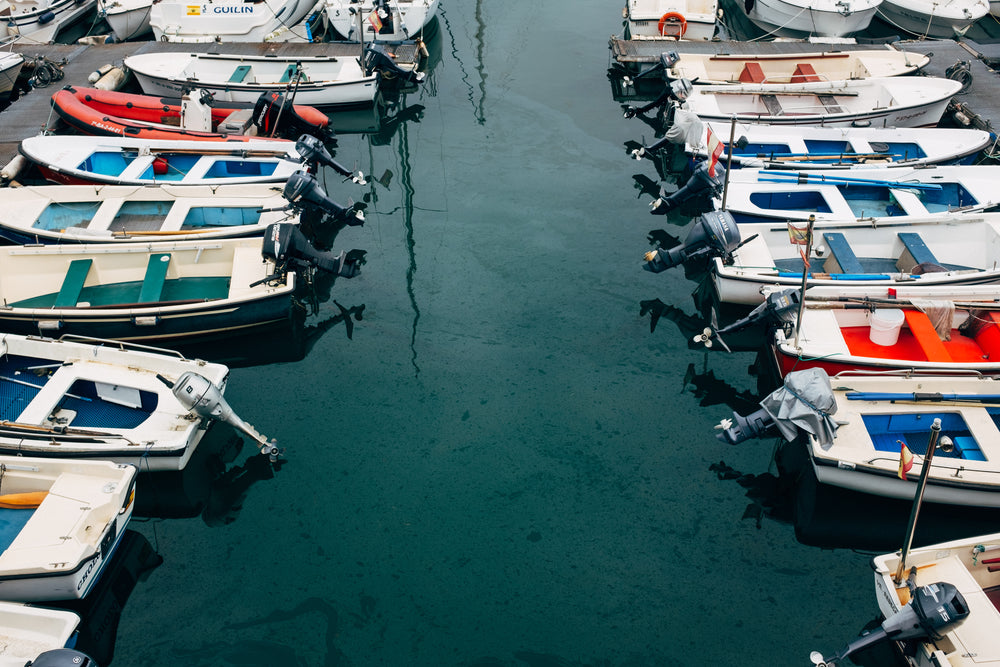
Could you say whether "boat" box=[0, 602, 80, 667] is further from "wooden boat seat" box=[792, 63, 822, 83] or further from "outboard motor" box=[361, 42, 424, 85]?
"wooden boat seat" box=[792, 63, 822, 83]

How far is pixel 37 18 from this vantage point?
94.2ft

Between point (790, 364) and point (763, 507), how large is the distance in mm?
2665

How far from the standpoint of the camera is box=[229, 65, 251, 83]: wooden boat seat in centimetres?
2456

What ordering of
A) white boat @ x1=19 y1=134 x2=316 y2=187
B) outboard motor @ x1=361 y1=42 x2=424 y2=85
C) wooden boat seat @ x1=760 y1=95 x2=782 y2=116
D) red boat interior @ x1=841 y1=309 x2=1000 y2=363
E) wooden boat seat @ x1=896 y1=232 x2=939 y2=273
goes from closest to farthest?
red boat interior @ x1=841 y1=309 x2=1000 y2=363 → wooden boat seat @ x1=896 y1=232 x2=939 y2=273 → white boat @ x1=19 y1=134 x2=316 y2=187 → wooden boat seat @ x1=760 y1=95 x2=782 y2=116 → outboard motor @ x1=361 y1=42 x2=424 y2=85

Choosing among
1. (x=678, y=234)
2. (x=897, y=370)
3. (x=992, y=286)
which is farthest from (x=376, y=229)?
(x=992, y=286)

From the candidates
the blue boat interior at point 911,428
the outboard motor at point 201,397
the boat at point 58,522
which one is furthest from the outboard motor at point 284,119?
the blue boat interior at point 911,428

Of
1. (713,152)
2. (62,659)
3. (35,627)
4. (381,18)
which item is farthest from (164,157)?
(62,659)

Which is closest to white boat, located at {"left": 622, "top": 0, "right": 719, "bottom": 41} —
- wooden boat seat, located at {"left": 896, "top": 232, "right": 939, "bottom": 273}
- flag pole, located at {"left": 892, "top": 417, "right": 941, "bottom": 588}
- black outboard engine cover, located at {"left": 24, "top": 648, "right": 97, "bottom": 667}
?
wooden boat seat, located at {"left": 896, "top": 232, "right": 939, "bottom": 273}

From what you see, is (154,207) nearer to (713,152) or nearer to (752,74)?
(713,152)

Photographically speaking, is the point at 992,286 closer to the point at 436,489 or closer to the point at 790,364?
the point at 790,364

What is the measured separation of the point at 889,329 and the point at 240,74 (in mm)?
19820

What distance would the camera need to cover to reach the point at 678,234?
20156mm

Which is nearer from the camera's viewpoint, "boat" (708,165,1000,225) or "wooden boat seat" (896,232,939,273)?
"wooden boat seat" (896,232,939,273)

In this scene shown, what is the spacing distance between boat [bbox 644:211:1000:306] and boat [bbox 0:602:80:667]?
12.3m
